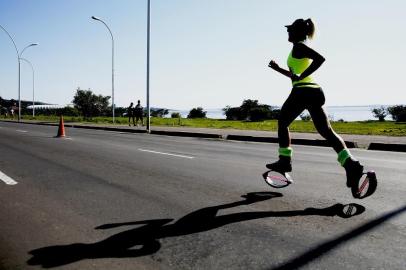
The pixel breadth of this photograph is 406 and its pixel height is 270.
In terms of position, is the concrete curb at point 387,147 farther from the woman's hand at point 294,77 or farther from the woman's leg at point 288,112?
the woman's hand at point 294,77

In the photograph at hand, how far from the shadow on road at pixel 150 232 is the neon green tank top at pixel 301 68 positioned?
134cm

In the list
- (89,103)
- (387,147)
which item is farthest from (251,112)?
(387,147)

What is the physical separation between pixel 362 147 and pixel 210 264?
11671mm

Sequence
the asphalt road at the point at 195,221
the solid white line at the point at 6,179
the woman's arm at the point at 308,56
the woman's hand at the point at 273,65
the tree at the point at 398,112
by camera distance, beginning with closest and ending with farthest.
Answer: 1. the asphalt road at the point at 195,221
2. the woman's arm at the point at 308,56
3. the woman's hand at the point at 273,65
4. the solid white line at the point at 6,179
5. the tree at the point at 398,112

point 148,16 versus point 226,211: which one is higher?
point 148,16

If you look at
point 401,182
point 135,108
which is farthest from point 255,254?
point 135,108

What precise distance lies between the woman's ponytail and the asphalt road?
1.85 metres

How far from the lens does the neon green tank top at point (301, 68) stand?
15.6 feet

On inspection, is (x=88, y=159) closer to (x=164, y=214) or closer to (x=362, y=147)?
(x=164, y=214)

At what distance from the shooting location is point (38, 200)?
5.13 m

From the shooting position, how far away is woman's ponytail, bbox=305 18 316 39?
4806 millimetres

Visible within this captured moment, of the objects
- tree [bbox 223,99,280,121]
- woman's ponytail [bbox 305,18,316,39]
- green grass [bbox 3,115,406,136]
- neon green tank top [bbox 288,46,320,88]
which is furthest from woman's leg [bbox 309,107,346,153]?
tree [bbox 223,99,280,121]

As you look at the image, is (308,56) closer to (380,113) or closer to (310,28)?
(310,28)

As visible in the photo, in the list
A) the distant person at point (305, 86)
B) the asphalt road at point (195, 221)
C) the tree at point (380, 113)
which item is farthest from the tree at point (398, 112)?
the distant person at point (305, 86)
